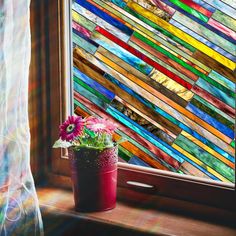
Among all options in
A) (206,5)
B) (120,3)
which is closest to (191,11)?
(206,5)

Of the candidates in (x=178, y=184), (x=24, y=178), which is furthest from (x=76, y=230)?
(x=178, y=184)

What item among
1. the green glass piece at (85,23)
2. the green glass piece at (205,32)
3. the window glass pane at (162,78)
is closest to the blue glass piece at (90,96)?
the window glass pane at (162,78)

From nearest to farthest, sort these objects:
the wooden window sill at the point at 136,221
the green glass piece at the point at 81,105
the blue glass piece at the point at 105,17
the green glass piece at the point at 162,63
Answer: the wooden window sill at the point at 136,221 → the green glass piece at the point at 162,63 → the blue glass piece at the point at 105,17 → the green glass piece at the point at 81,105

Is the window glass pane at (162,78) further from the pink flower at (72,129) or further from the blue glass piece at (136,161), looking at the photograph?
the pink flower at (72,129)

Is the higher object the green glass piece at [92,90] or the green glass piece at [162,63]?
the green glass piece at [162,63]

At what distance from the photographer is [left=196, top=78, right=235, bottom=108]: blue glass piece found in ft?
5.30

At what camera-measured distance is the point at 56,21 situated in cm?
182

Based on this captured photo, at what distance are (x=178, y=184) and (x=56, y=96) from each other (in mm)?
605

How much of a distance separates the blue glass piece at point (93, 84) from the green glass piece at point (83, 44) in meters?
0.09

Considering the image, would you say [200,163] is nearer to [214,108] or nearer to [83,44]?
[214,108]

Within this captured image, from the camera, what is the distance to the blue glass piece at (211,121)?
1631mm

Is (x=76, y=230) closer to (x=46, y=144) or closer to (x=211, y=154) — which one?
(x=46, y=144)

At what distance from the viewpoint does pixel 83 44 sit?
188 centimetres

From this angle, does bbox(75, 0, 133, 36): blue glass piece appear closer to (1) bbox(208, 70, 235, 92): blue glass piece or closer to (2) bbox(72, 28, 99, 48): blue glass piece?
(2) bbox(72, 28, 99, 48): blue glass piece
